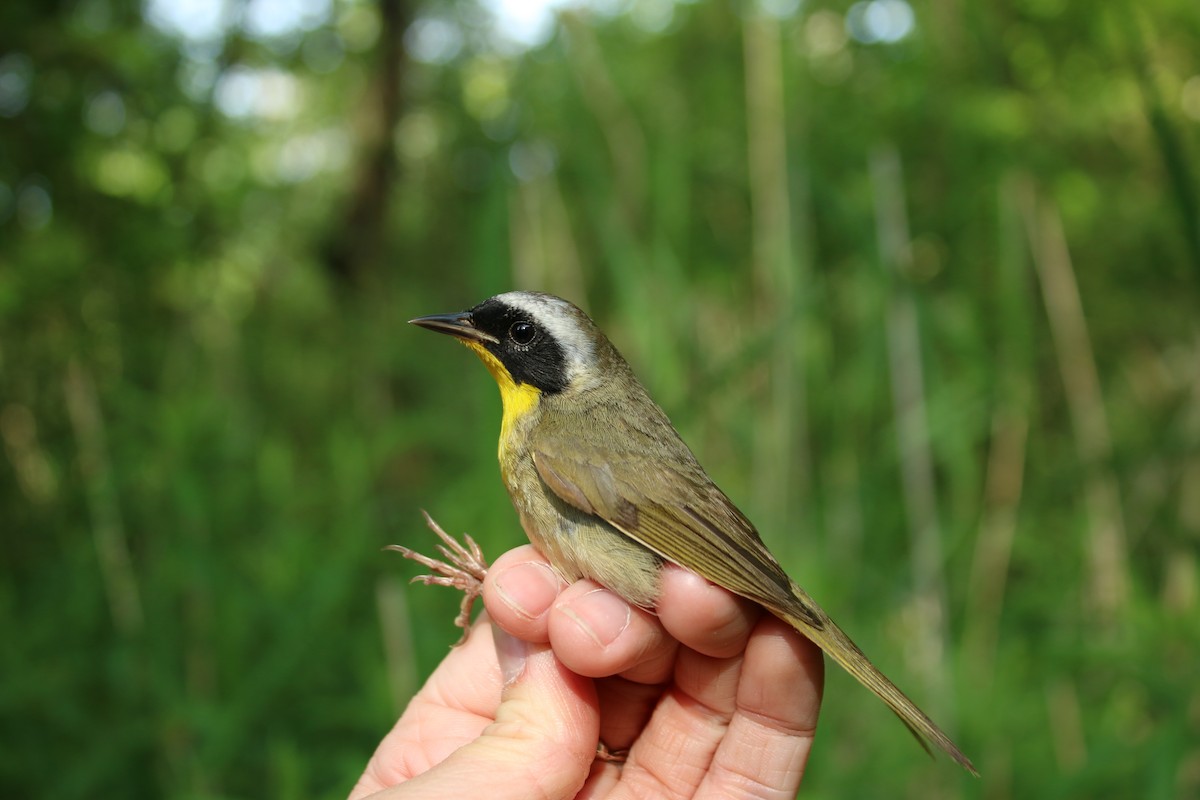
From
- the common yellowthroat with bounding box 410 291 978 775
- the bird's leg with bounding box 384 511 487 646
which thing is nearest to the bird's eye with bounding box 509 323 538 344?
the common yellowthroat with bounding box 410 291 978 775

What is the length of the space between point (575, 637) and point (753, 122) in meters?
2.12

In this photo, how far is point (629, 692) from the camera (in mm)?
2072

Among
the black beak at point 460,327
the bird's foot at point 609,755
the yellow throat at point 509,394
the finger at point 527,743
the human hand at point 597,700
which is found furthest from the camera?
the yellow throat at point 509,394

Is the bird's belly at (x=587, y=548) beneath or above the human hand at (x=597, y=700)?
above

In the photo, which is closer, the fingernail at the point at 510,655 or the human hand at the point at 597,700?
the human hand at the point at 597,700

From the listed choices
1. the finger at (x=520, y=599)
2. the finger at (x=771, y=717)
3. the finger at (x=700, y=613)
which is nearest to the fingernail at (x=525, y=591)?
the finger at (x=520, y=599)

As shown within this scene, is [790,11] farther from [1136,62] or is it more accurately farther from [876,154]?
[1136,62]

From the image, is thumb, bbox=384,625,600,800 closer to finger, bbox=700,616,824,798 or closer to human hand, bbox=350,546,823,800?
human hand, bbox=350,546,823,800

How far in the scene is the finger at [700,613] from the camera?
1.69 metres

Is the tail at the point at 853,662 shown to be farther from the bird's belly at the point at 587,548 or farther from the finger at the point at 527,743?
the finger at the point at 527,743

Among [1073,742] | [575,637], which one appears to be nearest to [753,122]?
[575,637]

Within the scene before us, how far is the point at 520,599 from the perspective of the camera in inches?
70.0

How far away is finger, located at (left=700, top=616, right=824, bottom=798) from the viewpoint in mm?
1735

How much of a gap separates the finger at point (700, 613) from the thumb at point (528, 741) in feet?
0.82
